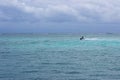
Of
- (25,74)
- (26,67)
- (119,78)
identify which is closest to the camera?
(119,78)

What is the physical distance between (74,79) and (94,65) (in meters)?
6.28

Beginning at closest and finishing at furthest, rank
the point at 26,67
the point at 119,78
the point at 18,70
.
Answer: the point at 119,78, the point at 18,70, the point at 26,67

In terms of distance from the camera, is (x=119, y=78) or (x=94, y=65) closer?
(x=119, y=78)

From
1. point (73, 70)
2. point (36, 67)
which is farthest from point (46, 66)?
point (73, 70)

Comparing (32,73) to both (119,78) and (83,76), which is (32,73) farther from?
(119,78)

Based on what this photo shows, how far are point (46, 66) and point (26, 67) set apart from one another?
5.22 feet

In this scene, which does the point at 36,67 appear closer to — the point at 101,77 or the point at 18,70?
the point at 18,70

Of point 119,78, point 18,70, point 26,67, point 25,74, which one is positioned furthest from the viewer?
point 26,67

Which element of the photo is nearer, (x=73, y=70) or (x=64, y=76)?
(x=64, y=76)

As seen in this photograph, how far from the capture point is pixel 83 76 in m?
20.0

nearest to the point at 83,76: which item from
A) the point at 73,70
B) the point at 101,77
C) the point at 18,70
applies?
the point at 101,77

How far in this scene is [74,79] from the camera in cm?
1903

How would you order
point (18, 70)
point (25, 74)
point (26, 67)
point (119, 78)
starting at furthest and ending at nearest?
1. point (26, 67)
2. point (18, 70)
3. point (25, 74)
4. point (119, 78)

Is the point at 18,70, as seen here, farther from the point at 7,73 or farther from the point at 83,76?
the point at 83,76
